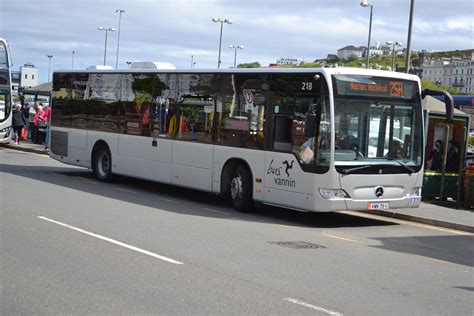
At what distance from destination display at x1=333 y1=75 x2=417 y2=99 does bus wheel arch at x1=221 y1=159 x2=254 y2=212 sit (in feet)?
8.94

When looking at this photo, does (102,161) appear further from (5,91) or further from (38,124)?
(38,124)

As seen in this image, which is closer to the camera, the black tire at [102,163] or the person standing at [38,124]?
the black tire at [102,163]

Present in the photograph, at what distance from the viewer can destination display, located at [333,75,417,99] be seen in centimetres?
1233

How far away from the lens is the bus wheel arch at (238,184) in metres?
13.8

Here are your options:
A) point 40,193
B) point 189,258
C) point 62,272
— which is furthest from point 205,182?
point 62,272

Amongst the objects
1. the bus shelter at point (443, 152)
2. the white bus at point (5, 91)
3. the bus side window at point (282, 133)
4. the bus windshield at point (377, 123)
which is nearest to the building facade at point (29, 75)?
the white bus at point (5, 91)

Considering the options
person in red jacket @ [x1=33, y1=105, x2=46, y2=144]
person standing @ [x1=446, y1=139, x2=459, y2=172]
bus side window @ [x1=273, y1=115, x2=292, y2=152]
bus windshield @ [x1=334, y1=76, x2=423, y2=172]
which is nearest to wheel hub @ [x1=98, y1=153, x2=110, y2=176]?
bus side window @ [x1=273, y1=115, x2=292, y2=152]

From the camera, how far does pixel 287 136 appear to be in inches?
509

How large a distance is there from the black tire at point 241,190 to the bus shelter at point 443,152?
20.1ft

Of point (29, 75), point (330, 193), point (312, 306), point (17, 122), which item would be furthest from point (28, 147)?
point (29, 75)

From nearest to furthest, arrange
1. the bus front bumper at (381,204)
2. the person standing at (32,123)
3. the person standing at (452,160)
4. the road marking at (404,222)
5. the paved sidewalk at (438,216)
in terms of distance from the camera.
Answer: the bus front bumper at (381,204)
the road marking at (404,222)
the paved sidewalk at (438,216)
the person standing at (452,160)
the person standing at (32,123)

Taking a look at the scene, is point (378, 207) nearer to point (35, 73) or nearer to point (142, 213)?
point (142, 213)

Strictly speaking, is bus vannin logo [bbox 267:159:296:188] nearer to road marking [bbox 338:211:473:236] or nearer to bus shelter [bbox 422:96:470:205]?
road marking [bbox 338:211:473:236]

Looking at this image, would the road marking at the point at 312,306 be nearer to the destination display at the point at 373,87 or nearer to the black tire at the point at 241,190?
the destination display at the point at 373,87
